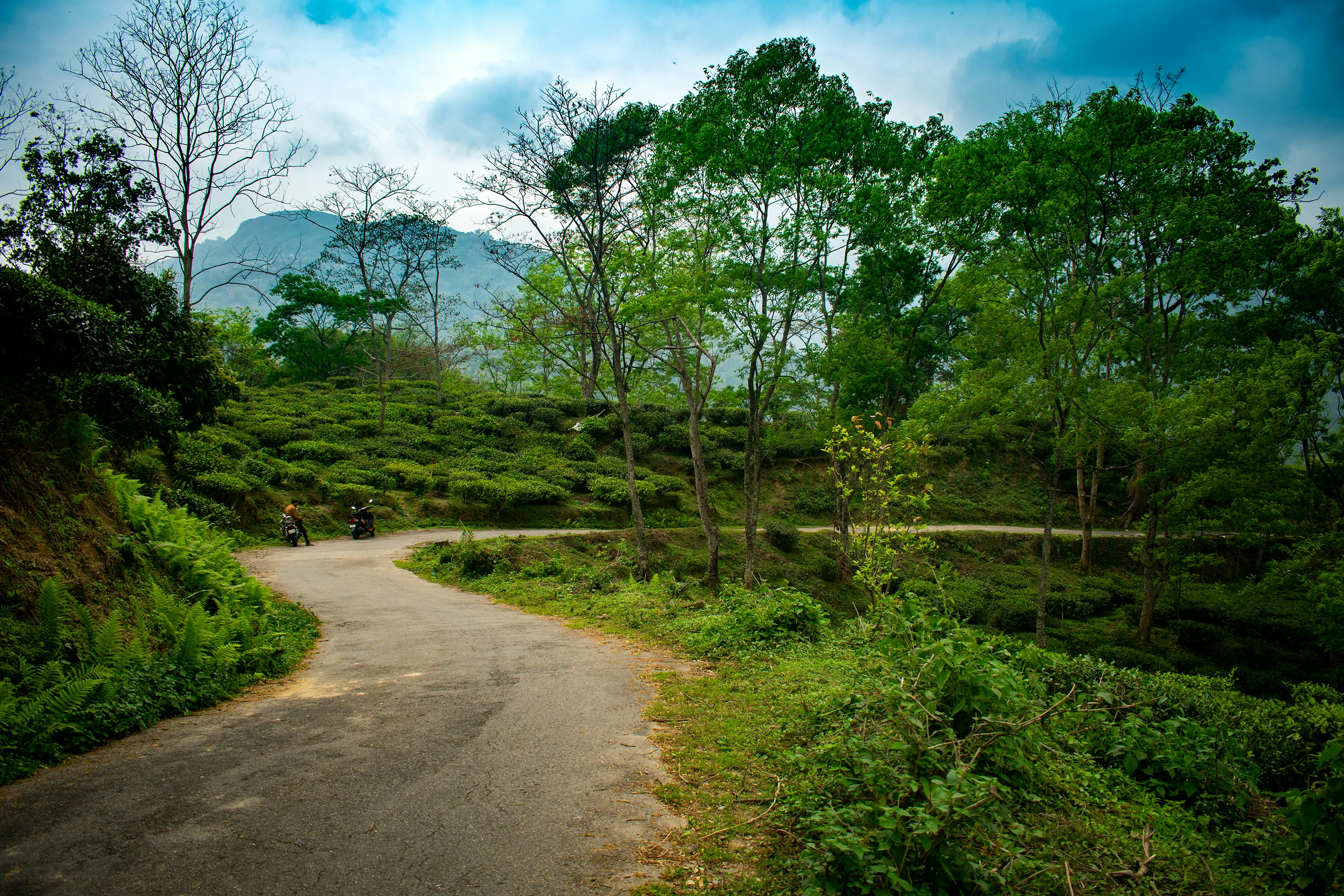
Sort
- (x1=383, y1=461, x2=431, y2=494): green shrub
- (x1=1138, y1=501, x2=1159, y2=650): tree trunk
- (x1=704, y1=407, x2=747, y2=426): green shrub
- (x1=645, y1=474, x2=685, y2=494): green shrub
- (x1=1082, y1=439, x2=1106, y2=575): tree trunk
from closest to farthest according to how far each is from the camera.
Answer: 1. (x1=1138, y1=501, x2=1159, y2=650): tree trunk
2. (x1=1082, y1=439, x2=1106, y2=575): tree trunk
3. (x1=383, y1=461, x2=431, y2=494): green shrub
4. (x1=645, y1=474, x2=685, y2=494): green shrub
5. (x1=704, y1=407, x2=747, y2=426): green shrub

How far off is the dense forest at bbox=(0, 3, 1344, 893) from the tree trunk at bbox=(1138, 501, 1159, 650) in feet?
0.44

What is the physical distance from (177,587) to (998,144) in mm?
17320

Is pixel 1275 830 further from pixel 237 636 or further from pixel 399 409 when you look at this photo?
pixel 399 409

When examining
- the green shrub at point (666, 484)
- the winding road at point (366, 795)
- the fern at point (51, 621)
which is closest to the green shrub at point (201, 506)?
the fern at point (51, 621)

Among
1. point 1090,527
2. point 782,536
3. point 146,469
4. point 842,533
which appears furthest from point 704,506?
point 1090,527

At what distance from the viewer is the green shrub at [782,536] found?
22.2 metres

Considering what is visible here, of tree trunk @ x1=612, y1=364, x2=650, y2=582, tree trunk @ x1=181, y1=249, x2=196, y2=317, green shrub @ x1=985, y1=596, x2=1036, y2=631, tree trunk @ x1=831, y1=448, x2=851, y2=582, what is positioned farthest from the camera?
tree trunk @ x1=831, y1=448, x2=851, y2=582

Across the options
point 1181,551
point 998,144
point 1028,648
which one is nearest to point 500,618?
point 1028,648

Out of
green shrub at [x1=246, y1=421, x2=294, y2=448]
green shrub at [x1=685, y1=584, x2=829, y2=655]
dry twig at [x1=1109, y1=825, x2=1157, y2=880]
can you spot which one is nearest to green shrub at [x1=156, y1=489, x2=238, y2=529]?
green shrub at [x1=246, y1=421, x2=294, y2=448]

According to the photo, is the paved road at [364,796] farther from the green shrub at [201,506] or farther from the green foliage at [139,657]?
the green shrub at [201,506]

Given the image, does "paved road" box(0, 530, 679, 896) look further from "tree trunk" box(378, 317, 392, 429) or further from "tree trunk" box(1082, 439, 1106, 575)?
"tree trunk" box(378, 317, 392, 429)

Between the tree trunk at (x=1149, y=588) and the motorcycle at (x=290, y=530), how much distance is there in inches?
856

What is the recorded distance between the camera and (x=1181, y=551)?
746 inches

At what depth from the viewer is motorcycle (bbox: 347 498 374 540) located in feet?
58.5
